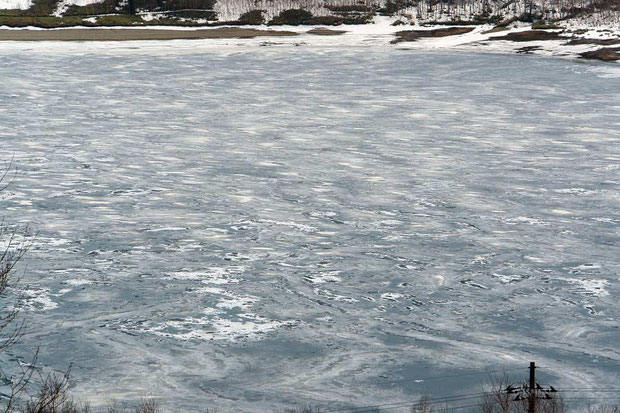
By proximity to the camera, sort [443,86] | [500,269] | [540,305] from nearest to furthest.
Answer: [540,305]
[500,269]
[443,86]

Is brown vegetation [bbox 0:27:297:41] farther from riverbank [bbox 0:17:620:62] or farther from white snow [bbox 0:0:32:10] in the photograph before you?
white snow [bbox 0:0:32:10]

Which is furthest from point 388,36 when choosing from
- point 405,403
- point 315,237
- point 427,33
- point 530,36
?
point 405,403

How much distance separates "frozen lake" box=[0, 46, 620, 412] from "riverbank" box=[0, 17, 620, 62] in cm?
1687

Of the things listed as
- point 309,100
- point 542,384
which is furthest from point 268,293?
point 309,100

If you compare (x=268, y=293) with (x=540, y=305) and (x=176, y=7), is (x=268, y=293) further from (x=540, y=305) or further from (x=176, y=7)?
(x=176, y=7)

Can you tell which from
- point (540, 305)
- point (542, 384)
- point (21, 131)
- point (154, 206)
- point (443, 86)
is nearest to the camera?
point (542, 384)

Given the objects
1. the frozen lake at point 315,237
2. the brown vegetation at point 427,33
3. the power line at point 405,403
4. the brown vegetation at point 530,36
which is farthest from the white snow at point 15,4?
the power line at point 405,403

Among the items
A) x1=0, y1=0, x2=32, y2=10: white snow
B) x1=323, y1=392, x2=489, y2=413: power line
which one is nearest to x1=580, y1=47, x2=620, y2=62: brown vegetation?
x1=0, y1=0, x2=32, y2=10: white snow

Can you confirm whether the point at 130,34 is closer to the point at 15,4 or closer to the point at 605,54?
the point at 15,4

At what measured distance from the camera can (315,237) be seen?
26.4m

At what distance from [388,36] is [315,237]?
53.4 meters

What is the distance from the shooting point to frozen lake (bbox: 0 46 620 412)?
1794 cm

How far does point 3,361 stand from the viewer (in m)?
17.8

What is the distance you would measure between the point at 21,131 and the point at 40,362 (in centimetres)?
2598
